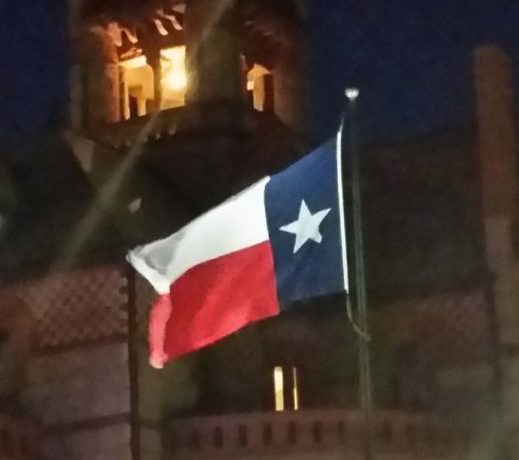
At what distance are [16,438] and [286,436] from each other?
11.8 ft

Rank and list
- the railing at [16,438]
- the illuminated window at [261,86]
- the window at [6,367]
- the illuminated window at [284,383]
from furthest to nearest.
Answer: the illuminated window at [261,86] < the illuminated window at [284,383] < the window at [6,367] < the railing at [16,438]

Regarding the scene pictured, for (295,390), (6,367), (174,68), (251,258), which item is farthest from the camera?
(174,68)

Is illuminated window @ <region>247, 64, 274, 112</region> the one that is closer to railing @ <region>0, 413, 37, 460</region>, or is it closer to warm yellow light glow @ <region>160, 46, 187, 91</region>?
warm yellow light glow @ <region>160, 46, 187, 91</region>

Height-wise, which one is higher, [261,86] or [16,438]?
[261,86]

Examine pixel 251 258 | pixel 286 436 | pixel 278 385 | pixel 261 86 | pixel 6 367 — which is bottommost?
pixel 286 436

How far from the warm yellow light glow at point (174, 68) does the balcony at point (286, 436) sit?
24.7ft

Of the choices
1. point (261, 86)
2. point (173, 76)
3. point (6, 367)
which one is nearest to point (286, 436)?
point (6, 367)

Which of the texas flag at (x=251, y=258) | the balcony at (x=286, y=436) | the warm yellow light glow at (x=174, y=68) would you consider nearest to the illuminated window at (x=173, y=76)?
the warm yellow light glow at (x=174, y=68)

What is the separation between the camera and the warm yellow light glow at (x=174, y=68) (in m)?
25.2

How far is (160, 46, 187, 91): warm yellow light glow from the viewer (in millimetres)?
25248

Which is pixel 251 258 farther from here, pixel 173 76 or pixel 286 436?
pixel 173 76

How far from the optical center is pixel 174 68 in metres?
25.6

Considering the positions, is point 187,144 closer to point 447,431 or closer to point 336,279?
point 447,431

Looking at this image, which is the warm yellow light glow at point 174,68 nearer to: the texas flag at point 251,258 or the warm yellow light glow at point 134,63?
the warm yellow light glow at point 134,63
